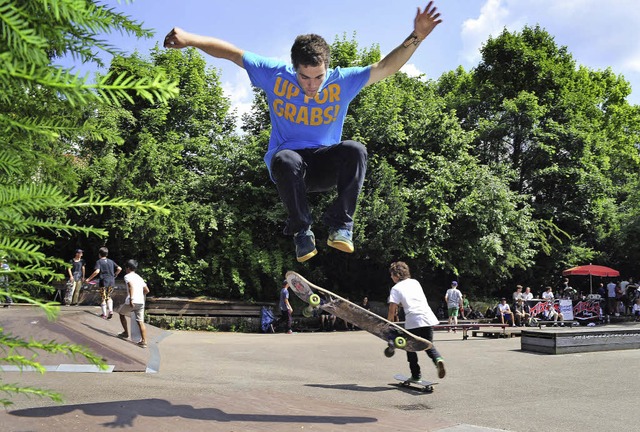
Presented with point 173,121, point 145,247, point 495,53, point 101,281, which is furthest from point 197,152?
point 495,53

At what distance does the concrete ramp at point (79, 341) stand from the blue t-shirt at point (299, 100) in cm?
519

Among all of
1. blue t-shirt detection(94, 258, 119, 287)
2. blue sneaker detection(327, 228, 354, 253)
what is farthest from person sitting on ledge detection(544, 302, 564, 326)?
blue sneaker detection(327, 228, 354, 253)

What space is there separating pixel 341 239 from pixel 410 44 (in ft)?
6.33

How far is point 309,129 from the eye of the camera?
17.0 ft

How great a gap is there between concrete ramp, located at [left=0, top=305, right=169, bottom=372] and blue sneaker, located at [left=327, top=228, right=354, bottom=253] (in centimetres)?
492

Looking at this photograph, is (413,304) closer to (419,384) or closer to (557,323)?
(419,384)

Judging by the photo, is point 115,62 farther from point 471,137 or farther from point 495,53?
point 495,53

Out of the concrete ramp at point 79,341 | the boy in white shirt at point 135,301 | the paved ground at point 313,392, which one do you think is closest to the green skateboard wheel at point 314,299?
the paved ground at point 313,392

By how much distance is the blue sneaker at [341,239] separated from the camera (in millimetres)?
5066

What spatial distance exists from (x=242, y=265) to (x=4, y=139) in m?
19.7

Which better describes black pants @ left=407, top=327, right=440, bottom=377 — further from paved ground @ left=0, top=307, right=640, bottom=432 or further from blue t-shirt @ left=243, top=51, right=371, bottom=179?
blue t-shirt @ left=243, top=51, right=371, bottom=179

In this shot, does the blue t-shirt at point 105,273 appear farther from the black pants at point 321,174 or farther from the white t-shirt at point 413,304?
the black pants at point 321,174

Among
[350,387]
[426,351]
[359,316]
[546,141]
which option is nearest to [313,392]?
[350,387]

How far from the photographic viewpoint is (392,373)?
31.8 ft
